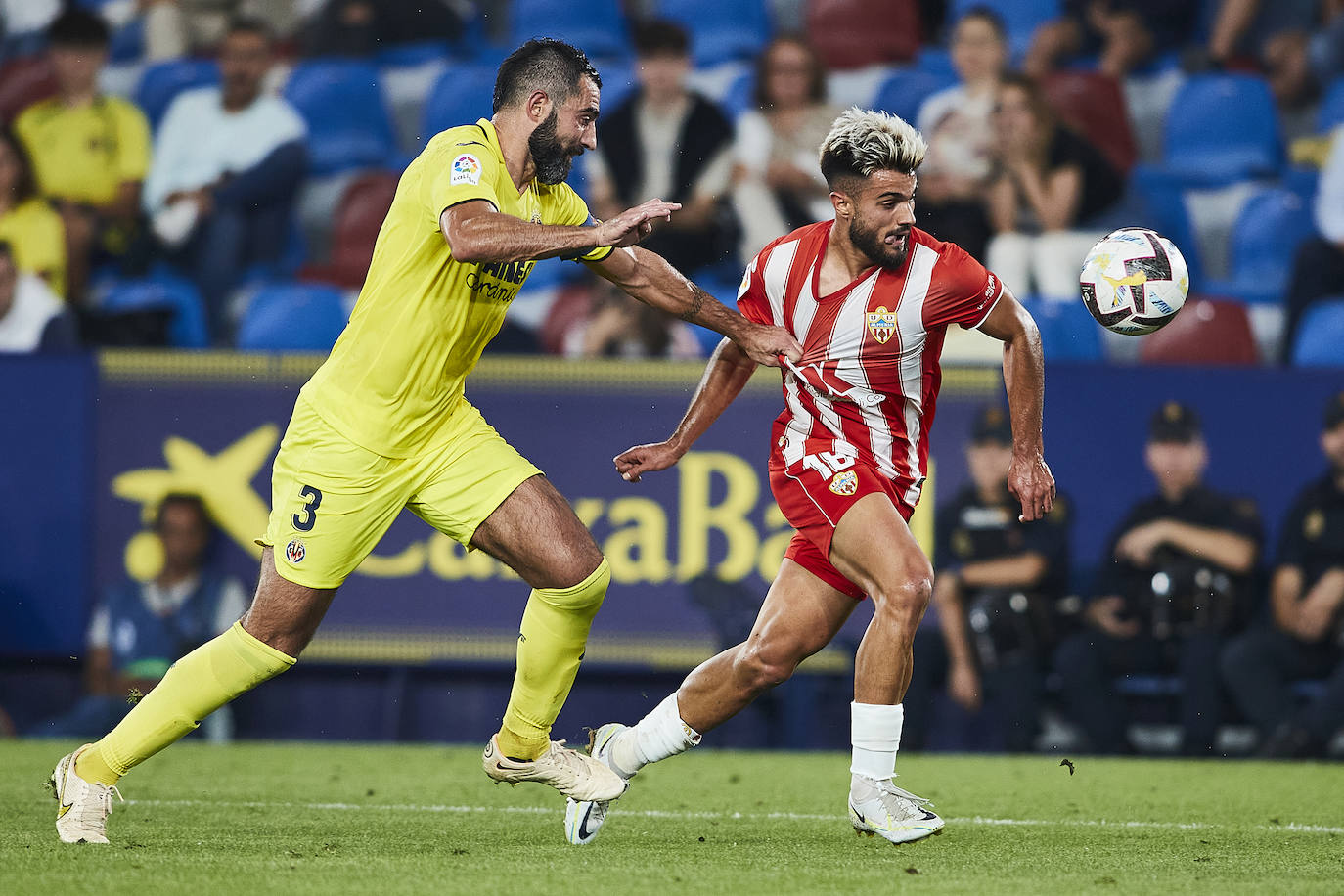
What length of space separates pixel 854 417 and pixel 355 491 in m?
1.68

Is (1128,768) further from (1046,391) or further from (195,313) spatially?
(195,313)

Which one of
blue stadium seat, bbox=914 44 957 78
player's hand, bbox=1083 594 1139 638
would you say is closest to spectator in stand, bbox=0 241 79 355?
blue stadium seat, bbox=914 44 957 78

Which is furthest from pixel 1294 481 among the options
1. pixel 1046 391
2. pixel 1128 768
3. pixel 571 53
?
pixel 571 53

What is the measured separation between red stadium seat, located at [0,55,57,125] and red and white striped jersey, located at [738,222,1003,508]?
8673mm

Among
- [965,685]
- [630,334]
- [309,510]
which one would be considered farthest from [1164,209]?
[309,510]

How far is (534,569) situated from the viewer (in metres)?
5.57

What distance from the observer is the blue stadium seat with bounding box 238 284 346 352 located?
1102cm

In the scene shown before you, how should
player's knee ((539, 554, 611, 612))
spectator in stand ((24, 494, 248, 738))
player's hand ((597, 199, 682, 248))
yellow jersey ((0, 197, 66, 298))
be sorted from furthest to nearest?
yellow jersey ((0, 197, 66, 298)), spectator in stand ((24, 494, 248, 738)), player's knee ((539, 554, 611, 612)), player's hand ((597, 199, 682, 248))

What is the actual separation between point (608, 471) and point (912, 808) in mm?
4443

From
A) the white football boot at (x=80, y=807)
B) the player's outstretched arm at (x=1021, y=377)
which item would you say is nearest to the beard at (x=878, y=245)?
the player's outstretched arm at (x=1021, y=377)

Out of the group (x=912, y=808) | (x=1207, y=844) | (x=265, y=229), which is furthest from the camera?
(x=265, y=229)

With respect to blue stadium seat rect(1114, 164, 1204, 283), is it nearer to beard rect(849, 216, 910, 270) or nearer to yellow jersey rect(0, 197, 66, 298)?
beard rect(849, 216, 910, 270)

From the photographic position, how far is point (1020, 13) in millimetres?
12930

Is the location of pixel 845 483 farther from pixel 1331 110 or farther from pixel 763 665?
pixel 1331 110
